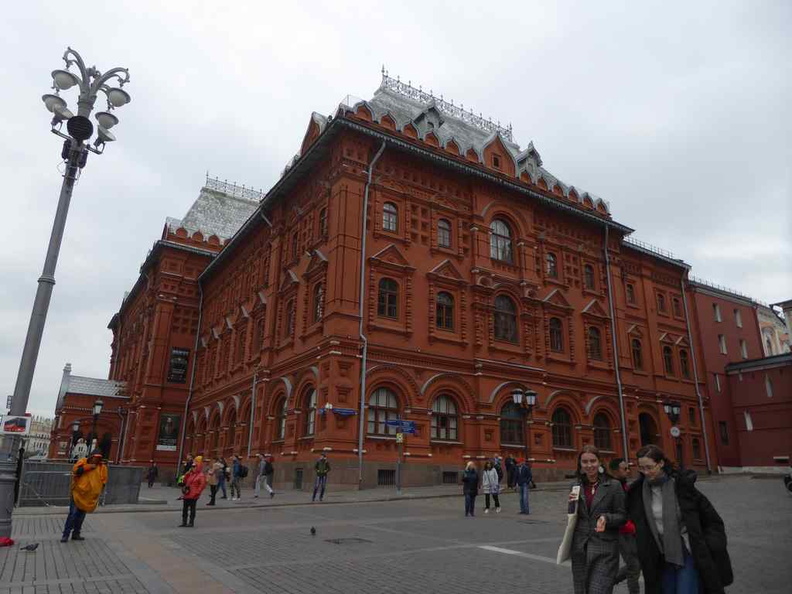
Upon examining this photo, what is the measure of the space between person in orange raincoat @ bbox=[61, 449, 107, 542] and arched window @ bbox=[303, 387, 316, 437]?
14412mm

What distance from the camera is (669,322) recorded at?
41188mm

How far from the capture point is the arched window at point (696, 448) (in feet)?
128

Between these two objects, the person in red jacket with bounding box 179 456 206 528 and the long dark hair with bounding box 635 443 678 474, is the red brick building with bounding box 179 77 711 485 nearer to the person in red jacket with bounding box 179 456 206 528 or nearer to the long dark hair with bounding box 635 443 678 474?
the person in red jacket with bounding box 179 456 206 528

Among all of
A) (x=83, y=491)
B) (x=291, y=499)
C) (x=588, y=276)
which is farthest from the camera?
(x=588, y=276)

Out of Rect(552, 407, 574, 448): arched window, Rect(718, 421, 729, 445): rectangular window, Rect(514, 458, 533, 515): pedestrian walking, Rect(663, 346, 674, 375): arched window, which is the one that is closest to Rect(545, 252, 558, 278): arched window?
Rect(552, 407, 574, 448): arched window

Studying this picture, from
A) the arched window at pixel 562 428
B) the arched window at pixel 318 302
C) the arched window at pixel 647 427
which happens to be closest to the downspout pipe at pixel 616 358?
the arched window at pixel 647 427

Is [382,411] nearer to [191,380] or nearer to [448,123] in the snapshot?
[448,123]

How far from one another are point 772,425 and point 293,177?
3526cm

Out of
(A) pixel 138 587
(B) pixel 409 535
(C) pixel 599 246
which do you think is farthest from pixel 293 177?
(A) pixel 138 587

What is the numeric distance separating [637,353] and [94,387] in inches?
1762

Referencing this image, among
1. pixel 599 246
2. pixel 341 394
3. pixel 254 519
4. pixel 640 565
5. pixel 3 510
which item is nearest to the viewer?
pixel 640 565

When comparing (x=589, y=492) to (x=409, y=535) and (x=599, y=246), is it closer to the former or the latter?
(x=409, y=535)

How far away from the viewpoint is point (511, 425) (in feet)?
97.4

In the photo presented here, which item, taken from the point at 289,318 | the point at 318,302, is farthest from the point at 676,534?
the point at 289,318
